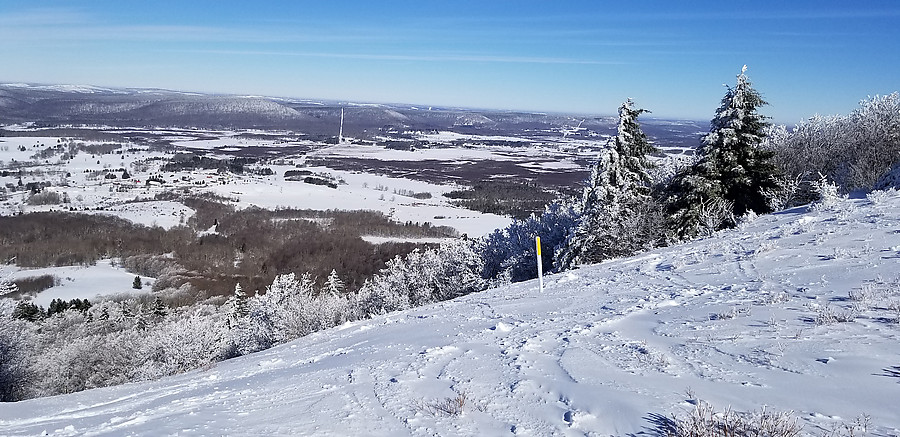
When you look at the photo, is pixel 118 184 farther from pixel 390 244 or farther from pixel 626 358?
pixel 626 358

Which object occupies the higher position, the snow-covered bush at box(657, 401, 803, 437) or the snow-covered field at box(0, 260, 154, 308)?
the snow-covered bush at box(657, 401, 803, 437)

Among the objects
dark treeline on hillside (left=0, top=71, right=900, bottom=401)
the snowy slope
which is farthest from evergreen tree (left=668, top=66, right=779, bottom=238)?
the snowy slope

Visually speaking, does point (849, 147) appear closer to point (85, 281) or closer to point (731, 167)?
point (731, 167)

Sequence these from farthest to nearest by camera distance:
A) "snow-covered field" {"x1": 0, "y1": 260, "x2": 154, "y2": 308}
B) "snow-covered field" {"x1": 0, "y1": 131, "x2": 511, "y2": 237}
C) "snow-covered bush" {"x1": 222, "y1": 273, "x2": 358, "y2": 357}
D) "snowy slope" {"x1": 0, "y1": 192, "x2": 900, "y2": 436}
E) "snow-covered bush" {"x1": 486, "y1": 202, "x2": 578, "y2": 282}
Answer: "snow-covered field" {"x1": 0, "y1": 131, "x2": 511, "y2": 237} → "snow-covered field" {"x1": 0, "y1": 260, "x2": 154, "y2": 308} → "snow-covered bush" {"x1": 222, "y1": 273, "x2": 358, "y2": 357} → "snow-covered bush" {"x1": 486, "y1": 202, "x2": 578, "y2": 282} → "snowy slope" {"x1": 0, "y1": 192, "x2": 900, "y2": 436}

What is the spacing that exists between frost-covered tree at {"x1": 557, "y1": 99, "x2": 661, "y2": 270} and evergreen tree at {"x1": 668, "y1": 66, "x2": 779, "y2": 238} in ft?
4.35

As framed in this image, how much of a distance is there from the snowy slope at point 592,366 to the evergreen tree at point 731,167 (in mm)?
9295

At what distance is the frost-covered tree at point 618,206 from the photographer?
20.1m

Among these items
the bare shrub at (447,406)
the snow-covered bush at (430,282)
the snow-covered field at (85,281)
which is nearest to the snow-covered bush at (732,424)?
the bare shrub at (447,406)

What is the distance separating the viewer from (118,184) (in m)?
121

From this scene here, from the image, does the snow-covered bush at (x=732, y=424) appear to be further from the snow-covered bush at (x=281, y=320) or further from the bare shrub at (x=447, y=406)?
the snow-covered bush at (x=281, y=320)

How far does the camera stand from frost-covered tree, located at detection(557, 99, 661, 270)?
20.1 metres

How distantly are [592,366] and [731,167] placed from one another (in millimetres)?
16953

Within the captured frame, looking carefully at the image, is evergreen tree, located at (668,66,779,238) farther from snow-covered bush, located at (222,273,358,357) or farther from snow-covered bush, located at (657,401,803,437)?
snow-covered bush, located at (657,401,803,437)

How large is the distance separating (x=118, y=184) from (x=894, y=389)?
139 m
